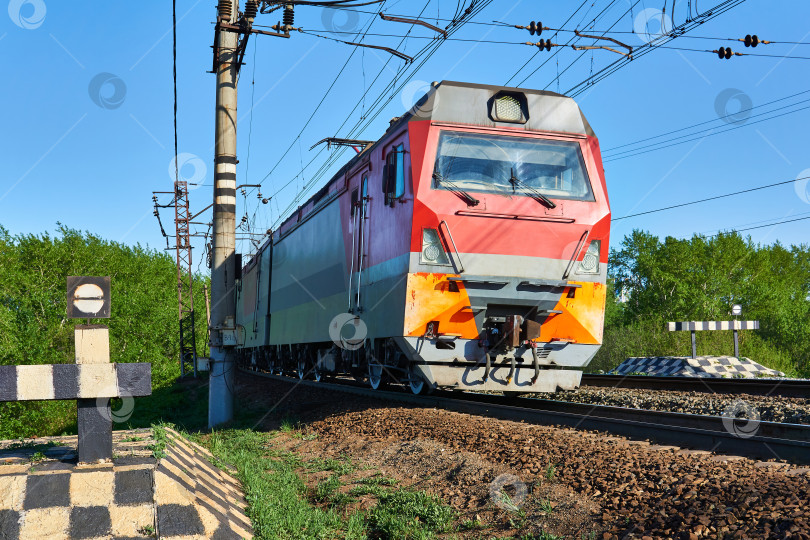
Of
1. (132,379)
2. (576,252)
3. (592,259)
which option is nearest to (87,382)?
(132,379)

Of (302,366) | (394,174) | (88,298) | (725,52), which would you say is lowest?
(302,366)

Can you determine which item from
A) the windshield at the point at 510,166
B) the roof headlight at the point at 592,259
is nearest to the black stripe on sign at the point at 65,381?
the windshield at the point at 510,166

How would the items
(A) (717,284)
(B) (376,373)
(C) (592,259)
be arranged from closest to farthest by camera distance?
(C) (592,259)
(B) (376,373)
(A) (717,284)

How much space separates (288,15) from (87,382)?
1019 centimetres

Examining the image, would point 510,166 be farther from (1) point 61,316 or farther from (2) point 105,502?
(1) point 61,316

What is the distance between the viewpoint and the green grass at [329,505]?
475 centimetres

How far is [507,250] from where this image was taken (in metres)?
8.99

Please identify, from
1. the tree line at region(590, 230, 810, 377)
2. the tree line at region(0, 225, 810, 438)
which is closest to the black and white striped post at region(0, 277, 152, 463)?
the tree line at region(0, 225, 810, 438)

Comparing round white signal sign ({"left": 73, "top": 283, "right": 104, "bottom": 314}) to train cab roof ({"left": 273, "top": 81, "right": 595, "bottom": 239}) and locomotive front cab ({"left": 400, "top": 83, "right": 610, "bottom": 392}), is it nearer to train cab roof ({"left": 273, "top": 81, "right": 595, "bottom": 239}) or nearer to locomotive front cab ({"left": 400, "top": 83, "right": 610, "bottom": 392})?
locomotive front cab ({"left": 400, "top": 83, "right": 610, "bottom": 392})

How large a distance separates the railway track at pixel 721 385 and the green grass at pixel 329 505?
7.77m

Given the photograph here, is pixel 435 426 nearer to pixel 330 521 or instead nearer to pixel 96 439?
pixel 330 521

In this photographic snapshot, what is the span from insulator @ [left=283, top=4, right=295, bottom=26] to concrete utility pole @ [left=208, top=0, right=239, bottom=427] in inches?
41.8

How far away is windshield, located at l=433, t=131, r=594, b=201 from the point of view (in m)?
9.07

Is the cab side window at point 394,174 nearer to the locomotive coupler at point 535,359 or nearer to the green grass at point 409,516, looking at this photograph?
the locomotive coupler at point 535,359
